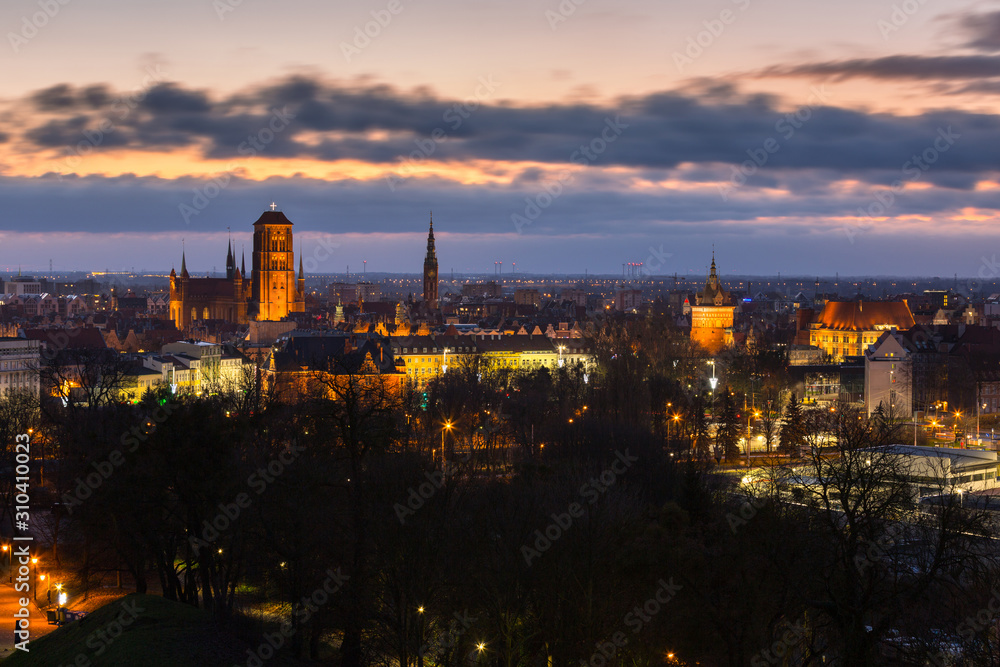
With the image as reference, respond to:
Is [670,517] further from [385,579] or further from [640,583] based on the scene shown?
[385,579]

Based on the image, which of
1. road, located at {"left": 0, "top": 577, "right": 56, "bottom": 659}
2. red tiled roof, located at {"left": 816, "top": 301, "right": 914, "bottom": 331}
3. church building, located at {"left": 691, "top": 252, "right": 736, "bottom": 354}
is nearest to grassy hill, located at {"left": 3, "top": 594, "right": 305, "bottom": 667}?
road, located at {"left": 0, "top": 577, "right": 56, "bottom": 659}

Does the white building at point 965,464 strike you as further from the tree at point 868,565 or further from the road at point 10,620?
the road at point 10,620

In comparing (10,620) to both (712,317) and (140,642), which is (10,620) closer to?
(140,642)

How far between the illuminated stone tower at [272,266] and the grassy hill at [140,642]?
12958 centimetres

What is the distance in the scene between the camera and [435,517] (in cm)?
2667

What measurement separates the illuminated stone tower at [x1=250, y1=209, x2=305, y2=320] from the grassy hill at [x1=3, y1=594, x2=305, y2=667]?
12958 centimetres

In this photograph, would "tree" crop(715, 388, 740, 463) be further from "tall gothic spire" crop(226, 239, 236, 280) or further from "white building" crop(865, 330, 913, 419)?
"tall gothic spire" crop(226, 239, 236, 280)

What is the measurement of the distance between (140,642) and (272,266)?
13384cm

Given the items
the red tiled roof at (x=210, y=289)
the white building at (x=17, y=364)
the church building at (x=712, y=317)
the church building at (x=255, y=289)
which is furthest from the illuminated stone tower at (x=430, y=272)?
the white building at (x=17, y=364)

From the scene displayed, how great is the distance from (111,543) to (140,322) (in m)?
139

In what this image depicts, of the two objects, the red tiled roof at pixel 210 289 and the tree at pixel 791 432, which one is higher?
the red tiled roof at pixel 210 289

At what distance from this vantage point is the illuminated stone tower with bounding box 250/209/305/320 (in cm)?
15400

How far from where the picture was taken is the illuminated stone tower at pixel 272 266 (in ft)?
505

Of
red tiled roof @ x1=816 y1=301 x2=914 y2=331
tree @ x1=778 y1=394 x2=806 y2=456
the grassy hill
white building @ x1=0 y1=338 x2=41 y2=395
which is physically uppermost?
red tiled roof @ x1=816 y1=301 x2=914 y2=331
